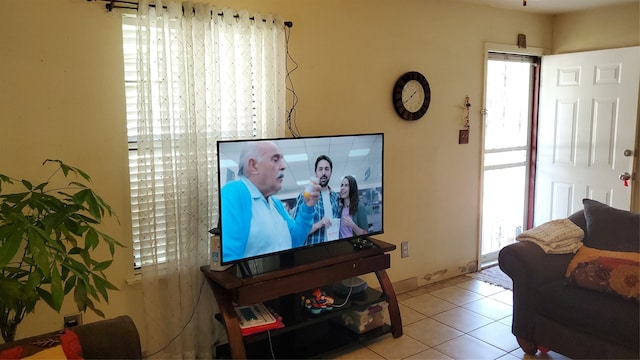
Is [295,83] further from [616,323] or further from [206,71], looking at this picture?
[616,323]

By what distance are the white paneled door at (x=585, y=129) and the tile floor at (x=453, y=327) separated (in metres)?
1.25

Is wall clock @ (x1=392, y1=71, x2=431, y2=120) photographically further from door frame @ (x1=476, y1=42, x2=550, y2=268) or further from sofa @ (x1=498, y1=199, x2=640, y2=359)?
sofa @ (x1=498, y1=199, x2=640, y2=359)

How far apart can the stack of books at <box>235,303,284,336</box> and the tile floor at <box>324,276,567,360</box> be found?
0.49 meters

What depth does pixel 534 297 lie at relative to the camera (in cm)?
277

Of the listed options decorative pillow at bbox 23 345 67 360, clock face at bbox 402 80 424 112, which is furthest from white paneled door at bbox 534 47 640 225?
decorative pillow at bbox 23 345 67 360

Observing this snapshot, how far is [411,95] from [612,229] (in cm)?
161

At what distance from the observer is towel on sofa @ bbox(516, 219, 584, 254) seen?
287 cm

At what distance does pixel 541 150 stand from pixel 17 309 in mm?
4364

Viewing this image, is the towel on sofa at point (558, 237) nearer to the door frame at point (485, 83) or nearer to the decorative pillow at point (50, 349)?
the door frame at point (485, 83)

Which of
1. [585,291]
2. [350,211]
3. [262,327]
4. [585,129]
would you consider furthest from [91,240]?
[585,129]

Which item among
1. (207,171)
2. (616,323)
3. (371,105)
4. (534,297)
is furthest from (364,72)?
(616,323)

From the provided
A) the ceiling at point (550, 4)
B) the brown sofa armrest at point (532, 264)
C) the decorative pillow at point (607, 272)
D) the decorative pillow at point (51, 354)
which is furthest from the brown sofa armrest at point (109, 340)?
the ceiling at point (550, 4)

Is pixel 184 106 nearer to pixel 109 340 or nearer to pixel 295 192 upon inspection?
pixel 295 192

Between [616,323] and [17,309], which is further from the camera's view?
[616,323]
